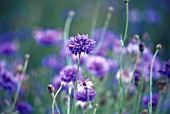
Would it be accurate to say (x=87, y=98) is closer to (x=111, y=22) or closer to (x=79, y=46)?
(x=79, y=46)

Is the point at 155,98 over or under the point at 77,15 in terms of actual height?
under

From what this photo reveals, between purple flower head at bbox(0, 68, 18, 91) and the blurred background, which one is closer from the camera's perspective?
purple flower head at bbox(0, 68, 18, 91)

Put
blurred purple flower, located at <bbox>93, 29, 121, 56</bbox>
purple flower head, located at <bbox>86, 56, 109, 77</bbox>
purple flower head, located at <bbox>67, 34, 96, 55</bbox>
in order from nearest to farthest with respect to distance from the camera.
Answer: purple flower head, located at <bbox>67, 34, 96, 55</bbox> < purple flower head, located at <bbox>86, 56, 109, 77</bbox> < blurred purple flower, located at <bbox>93, 29, 121, 56</bbox>

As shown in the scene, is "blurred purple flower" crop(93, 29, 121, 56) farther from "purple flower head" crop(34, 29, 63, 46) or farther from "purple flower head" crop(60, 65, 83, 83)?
"purple flower head" crop(60, 65, 83, 83)

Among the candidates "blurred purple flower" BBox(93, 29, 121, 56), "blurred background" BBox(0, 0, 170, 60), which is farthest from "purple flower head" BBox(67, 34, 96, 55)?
"blurred background" BBox(0, 0, 170, 60)

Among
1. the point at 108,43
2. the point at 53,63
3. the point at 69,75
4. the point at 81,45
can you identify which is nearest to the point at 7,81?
the point at 69,75

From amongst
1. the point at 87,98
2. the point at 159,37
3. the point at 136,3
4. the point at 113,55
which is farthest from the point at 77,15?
the point at 87,98

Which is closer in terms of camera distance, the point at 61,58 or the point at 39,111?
the point at 39,111

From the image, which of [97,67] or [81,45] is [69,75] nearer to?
[81,45]

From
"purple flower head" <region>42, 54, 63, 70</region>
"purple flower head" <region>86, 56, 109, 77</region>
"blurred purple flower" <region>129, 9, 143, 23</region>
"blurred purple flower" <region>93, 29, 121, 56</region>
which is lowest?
"purple flower head" <region>86, 56, 109, 77</region>
